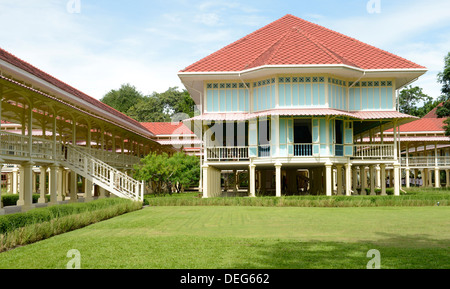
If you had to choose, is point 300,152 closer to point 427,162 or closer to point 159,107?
point 427,162

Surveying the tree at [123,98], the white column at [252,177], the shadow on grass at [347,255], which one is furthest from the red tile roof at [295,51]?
the tree at [123,98]

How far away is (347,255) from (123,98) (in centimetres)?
8397

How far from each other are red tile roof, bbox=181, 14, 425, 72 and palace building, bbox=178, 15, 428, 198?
0.07 metres

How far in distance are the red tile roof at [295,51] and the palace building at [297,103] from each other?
68 mm

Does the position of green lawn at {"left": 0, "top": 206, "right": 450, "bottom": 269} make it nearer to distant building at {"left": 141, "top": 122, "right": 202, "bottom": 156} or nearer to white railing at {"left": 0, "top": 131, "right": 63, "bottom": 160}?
white railing at {"left": 0, "top": 131, "right": 63, "bottom": 160}

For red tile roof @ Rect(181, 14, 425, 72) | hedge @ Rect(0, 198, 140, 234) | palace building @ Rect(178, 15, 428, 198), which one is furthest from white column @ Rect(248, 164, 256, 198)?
hedge @ Rect(0, 198, 140, 234)

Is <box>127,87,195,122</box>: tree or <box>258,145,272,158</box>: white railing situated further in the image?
<box>127,87,195,122</box>: tree

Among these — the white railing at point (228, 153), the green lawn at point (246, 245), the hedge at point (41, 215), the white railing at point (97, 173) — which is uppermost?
the white railing at point (228, 153)

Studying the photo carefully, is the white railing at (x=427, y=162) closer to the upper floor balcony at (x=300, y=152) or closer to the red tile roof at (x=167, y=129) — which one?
the upper floor balcony at (x=300, y=152)

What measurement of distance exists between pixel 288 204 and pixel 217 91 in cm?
976

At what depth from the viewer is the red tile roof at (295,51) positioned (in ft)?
94.5

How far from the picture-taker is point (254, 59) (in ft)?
103

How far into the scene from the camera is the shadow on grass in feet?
28.4

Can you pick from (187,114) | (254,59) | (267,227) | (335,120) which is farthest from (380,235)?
(187,114)
